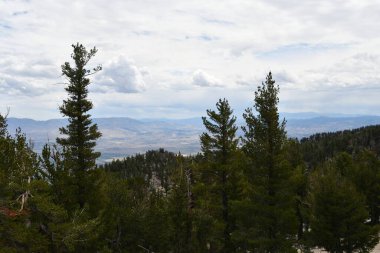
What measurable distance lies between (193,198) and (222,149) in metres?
11.8

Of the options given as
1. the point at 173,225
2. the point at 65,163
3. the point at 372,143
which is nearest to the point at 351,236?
the point at 173,225

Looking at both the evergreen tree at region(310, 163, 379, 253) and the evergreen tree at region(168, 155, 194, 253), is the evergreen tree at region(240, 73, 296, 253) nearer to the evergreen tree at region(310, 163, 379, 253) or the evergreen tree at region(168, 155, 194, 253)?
the evergreen tree at region(310, 163, 379, 253)

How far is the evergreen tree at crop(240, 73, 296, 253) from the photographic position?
26.0 m

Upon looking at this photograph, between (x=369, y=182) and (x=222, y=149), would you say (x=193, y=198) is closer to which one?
(x=222, y=149)

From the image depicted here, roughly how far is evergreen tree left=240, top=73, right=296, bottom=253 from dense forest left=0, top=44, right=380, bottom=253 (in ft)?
0.23

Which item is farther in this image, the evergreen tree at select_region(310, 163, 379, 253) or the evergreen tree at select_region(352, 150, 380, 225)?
the evergreen tree at select_region(352, 150, 380, 225)

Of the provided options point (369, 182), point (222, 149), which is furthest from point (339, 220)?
point (369, 182)

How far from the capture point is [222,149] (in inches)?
1266

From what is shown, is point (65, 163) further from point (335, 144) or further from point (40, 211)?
point (335, 144)

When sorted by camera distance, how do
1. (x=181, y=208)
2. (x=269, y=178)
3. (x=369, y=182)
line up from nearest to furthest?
(x=269, y=178) < (x=181, y=208) < (x=369, y=182)

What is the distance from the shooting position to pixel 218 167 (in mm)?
31422

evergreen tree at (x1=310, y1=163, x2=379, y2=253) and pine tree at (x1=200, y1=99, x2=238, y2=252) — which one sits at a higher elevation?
pine tree at (x1=200, y1=99, x2=238, y2=252)


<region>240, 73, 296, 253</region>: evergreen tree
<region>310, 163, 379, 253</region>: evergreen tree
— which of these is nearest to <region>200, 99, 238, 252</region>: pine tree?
<region>240, 73, 296, 253</region>: evergreen tree

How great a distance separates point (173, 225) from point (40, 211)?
2216 cm
